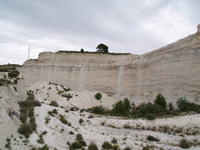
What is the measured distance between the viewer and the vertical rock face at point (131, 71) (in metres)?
22.3

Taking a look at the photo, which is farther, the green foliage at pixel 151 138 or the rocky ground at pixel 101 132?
the green foliage at pixel 151 138

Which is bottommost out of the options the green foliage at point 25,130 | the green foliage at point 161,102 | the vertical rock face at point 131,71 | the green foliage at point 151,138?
the green foliage at point 151,138

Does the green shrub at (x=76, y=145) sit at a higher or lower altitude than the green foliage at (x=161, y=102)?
lower

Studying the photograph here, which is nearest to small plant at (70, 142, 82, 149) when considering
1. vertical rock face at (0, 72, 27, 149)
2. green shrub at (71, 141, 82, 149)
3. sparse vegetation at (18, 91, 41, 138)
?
green shrub at (71, 141, 82, 149)

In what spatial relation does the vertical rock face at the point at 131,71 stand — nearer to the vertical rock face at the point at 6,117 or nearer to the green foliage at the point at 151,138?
the green foliage at the point at 151,138

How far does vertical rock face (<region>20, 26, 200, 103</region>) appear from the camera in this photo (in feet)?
73.1

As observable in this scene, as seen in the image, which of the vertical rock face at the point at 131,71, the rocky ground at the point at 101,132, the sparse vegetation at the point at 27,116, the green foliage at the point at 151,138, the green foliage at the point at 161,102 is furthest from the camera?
the green foliage at the point at 161,102

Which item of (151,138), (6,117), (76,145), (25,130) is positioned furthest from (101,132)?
(6,117)

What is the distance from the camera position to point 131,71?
3300cm

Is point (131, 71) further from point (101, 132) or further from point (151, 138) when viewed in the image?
point (151, 138)

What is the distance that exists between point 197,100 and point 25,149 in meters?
17.0

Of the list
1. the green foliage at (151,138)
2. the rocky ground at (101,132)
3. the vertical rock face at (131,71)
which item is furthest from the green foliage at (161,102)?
the green foliage at (151,138)

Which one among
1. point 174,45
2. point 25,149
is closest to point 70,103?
point 174,45

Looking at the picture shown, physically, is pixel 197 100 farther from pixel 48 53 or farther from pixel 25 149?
pixel 48 53
